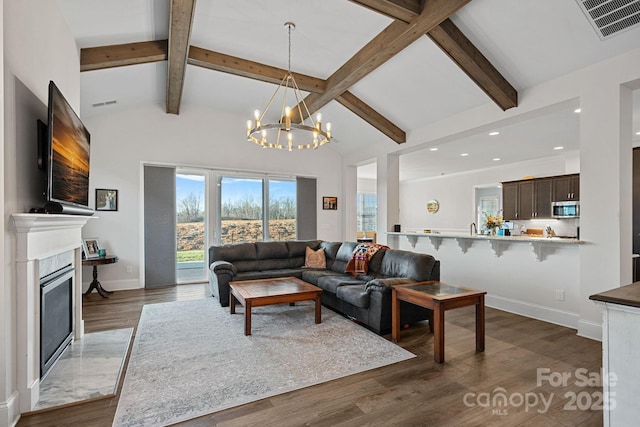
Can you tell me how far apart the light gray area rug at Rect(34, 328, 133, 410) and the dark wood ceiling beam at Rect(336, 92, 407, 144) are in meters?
4.63

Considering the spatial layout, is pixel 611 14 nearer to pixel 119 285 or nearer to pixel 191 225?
pixel 191 225

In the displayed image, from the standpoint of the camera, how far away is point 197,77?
5262 mm

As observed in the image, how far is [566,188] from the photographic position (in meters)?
6.88

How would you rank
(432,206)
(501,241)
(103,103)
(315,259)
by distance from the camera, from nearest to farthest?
(501,241), (103,103), (315,259), (432,206)

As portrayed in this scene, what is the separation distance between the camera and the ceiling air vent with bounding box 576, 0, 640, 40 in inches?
108

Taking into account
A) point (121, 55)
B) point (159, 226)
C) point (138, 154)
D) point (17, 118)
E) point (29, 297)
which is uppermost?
point (121, 55)

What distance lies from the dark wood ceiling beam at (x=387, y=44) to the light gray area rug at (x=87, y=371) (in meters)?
4.18

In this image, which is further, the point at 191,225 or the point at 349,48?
the point at 191,225

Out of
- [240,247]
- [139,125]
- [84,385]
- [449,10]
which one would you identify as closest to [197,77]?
[139,125]

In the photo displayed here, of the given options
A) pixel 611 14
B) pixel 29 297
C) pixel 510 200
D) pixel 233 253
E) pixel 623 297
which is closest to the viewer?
pixel 623 297

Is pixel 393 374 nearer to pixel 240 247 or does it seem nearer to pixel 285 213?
pixel 240 247

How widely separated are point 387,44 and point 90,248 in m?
5.37

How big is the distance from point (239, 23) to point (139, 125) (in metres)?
3.20

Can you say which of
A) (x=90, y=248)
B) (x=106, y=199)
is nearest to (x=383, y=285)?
(x=90, y=248)
